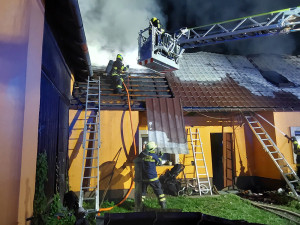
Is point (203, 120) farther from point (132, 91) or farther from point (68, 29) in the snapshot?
point (68, 29)

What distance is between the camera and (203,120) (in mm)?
9047

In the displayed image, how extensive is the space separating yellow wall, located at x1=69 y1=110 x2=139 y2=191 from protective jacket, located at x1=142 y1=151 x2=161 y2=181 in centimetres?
146

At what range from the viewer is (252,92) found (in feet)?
32.6

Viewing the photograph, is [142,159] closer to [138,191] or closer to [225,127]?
[138,191]

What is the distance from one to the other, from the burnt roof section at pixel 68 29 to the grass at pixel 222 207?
4909mm

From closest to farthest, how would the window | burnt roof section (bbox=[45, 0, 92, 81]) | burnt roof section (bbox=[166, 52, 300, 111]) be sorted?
1. burnt roof section (bbox=[45, 0, 92, 81])
2. the window
3. burnt roof section (bbox=[166, 52, 300, 111])

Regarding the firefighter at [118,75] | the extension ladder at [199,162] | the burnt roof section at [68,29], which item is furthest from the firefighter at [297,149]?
the burnt roof section at [68,29]

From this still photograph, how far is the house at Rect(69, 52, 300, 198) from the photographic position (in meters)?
7.50

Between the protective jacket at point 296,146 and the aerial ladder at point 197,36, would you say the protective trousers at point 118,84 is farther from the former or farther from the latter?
the protective jacket at point 296,146

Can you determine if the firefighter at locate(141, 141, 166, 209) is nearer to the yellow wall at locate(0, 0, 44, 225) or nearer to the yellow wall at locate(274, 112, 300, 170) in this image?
the yellow wall at locate(0, 0, 44, 225)

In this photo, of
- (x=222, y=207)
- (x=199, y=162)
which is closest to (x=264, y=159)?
(x=199, y=162)

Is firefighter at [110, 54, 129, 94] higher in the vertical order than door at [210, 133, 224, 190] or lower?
higher

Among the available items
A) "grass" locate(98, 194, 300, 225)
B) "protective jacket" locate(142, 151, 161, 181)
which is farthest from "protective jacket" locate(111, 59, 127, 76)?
"grass" locate(98, 194, 300, 225)

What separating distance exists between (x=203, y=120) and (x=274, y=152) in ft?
9.73
